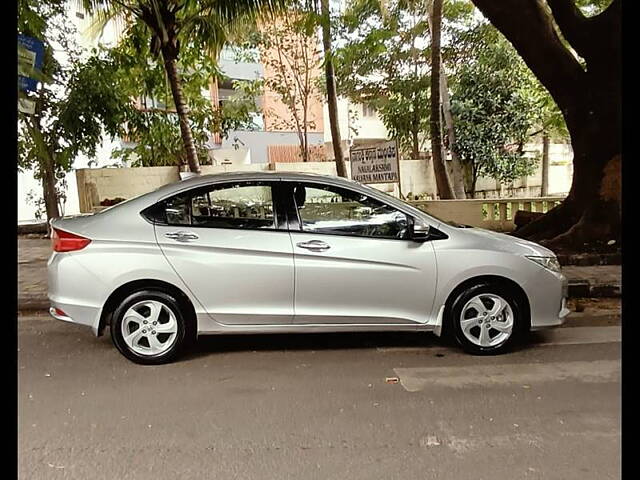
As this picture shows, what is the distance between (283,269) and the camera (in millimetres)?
4594

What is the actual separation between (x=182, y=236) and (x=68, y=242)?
961 millimetres

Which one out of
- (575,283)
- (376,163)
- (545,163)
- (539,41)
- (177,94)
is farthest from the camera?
(545,163)

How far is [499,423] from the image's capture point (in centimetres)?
352

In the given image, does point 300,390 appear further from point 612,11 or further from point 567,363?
point 612,11

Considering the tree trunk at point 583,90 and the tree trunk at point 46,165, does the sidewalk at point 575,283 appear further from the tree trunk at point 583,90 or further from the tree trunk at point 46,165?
the tree trunk at point 46,165

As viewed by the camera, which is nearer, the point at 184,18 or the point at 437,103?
the point at 184,18

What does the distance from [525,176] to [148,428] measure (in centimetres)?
1723

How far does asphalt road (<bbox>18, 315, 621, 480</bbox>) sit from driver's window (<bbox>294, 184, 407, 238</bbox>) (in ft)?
3.76

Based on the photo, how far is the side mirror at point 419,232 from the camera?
4668 millimetres

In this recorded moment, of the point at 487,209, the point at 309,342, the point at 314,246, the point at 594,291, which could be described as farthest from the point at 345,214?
the point at 487,209

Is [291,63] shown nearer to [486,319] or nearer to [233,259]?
[233,259]

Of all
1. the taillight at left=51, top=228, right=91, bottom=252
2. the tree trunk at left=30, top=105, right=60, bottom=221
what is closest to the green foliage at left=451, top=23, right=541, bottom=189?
the tree trunk at left=30, top=105, right=60, bottom=221

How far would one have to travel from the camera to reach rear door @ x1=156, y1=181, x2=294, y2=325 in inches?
180
